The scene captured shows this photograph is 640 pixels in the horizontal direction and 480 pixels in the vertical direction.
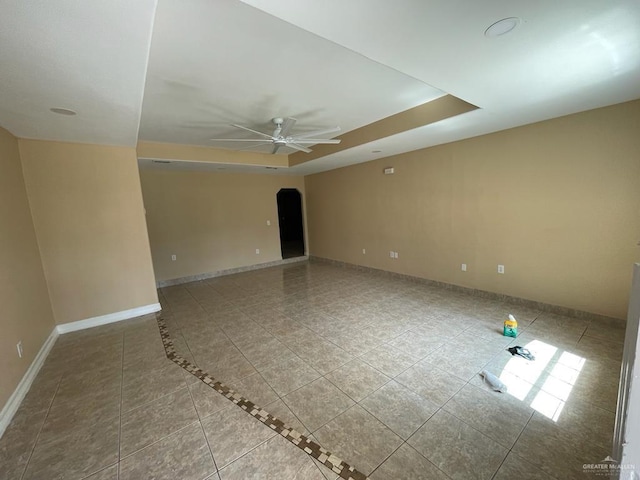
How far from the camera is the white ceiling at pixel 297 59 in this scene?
127 cm

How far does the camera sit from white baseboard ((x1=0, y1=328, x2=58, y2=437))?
1826mm

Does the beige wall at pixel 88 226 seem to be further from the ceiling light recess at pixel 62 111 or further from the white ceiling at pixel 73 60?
the ceiling light recess at pixel 62 111

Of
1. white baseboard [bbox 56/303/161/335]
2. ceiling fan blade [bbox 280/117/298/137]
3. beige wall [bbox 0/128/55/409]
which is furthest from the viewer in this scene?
white baseboard [bbox 56/303/161/335]

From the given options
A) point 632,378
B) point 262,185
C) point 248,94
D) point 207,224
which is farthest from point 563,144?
point 207,224

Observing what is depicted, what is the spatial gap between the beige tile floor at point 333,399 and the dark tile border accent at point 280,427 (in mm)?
39

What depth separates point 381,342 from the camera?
2.68m

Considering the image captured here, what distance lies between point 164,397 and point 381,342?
6.64 ft

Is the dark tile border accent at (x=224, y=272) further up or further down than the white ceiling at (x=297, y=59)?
further down

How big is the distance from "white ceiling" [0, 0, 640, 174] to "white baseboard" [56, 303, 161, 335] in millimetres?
2351

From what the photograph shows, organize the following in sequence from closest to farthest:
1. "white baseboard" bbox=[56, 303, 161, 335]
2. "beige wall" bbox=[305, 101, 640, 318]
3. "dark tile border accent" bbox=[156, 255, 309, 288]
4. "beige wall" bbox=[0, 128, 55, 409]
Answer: "beige wall" bbox=[0, 128, 55, 409] → "beige wall" bbox=[305, 101, 640, 318] → "white baseboard" bbox=[56, 303, 161, 335] → "dark tile border accent" bbox=[156, 255, 309, 288]

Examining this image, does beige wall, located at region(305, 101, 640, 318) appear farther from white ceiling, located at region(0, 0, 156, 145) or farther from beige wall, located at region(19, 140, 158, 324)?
beige wall, located at region(19, 140, 158, 324)

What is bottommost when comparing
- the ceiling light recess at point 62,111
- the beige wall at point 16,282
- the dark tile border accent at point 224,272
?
the dark tile border accent at point 224,272

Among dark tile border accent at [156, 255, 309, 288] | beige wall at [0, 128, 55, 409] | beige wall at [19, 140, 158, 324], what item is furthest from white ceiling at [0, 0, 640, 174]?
dark tile border accent at [156, 255, 309, 288]

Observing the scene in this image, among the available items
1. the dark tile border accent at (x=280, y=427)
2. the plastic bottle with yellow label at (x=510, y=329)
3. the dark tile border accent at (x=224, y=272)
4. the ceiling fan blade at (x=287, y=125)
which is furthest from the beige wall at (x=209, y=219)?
the plastic bottle with yellow label at (x=510, y=329)
